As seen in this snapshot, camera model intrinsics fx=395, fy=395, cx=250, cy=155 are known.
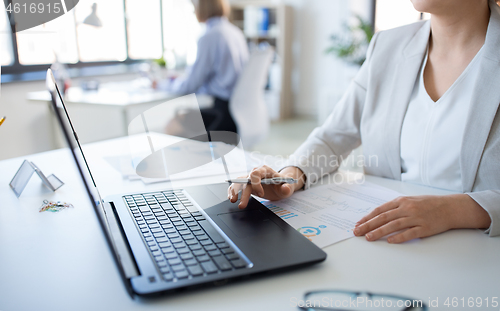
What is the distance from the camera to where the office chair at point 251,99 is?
111 inches

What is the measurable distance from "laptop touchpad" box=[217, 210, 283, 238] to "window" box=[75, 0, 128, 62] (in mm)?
4104

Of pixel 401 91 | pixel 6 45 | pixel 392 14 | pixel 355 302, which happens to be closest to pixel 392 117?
pixel 401 91

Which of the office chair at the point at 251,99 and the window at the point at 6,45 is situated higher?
the window at the point at 6,45

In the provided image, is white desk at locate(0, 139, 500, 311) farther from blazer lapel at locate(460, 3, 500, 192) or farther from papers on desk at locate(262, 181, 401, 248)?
blazer lapel at locate(460, 3, 500, 192)

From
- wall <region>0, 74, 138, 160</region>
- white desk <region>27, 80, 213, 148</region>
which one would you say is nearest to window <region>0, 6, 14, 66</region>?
wall <region>0, 74, 138, 160</region>

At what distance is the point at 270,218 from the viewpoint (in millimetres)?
728

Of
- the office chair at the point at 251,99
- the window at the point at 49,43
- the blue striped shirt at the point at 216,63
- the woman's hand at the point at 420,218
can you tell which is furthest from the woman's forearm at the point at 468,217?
the window at the point at 49,43

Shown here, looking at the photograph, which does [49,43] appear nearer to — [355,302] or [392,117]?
[392,117]

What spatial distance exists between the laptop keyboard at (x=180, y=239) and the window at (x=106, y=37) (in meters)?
3.99

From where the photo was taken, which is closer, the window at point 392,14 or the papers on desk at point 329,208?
the papers on desk at point 329,208

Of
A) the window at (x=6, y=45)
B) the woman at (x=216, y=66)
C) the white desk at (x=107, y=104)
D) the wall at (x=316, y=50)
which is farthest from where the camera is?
the wall at (x=316, y=50)

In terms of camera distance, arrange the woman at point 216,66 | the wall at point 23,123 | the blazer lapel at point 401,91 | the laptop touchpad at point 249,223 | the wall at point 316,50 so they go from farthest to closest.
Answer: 1. the wall at point 316,50
2. the wall at point 23,123
3. the woman at point 216,66
4. the blazer lapel at point 401,91
5. the laptop touchpad at point 249,223

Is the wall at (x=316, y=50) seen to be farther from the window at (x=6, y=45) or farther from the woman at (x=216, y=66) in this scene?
the window at (x=6, y=45)

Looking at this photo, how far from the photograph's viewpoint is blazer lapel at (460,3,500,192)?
2.86ft
